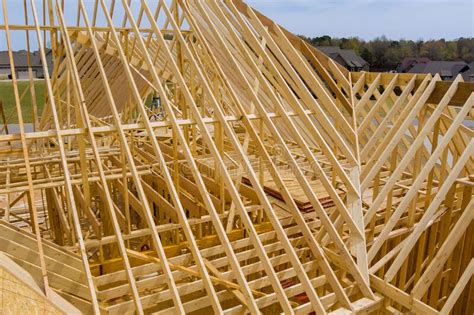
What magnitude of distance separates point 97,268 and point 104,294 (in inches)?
35.7

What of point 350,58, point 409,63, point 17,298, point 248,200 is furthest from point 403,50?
→ point 17,298

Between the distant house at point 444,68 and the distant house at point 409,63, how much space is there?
111 centimetres

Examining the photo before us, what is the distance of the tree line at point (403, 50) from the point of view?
59.8m

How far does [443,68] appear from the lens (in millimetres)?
50938

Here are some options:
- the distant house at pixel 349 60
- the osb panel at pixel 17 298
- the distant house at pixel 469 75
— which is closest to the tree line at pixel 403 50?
the distant house at pixel 349 60

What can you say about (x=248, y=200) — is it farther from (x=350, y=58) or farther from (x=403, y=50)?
(x=403, y=50)

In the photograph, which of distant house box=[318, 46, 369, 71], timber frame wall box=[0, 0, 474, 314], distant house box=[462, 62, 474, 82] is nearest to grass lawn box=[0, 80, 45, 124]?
Result: timber frame wall box=[0, 0, 474, 314]

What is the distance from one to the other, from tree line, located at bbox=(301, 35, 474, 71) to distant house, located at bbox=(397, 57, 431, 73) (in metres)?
1.43

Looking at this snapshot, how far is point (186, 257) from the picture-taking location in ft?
18.6

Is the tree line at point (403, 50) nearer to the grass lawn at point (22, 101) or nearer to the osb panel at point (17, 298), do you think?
the grass lawn at point (22, 101)

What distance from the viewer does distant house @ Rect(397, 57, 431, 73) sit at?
55.3 meters

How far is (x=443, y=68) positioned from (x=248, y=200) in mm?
52527

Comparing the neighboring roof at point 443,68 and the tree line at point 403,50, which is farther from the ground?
the tree line at point 403,50

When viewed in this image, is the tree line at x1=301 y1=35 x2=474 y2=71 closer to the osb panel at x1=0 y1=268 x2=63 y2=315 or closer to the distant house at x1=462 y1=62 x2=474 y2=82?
the distant house at x1=462 y1=62 x2=474 y2=82
